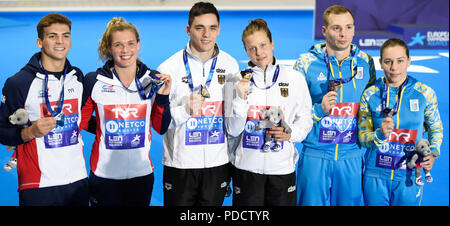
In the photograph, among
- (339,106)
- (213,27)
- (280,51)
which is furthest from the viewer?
(280,51)

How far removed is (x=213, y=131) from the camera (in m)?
4.37

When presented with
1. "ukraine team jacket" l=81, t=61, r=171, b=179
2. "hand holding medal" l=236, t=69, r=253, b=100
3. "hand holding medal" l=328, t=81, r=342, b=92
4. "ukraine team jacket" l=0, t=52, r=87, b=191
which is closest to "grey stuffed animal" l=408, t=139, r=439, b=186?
"hand holding medal" l=328, t=81, r=342, b=92

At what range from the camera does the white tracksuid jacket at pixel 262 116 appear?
4.36m

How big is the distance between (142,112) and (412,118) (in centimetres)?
243

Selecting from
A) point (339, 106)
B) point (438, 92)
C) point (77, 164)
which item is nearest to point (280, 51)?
point (438, 92)

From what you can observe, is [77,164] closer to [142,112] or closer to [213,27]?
[142,112]

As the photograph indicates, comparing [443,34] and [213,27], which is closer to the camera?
[213,27]

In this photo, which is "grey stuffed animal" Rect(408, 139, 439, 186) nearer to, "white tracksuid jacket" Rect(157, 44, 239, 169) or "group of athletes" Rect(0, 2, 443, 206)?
"group of athletes" Rect(0, 2, 443, 206)

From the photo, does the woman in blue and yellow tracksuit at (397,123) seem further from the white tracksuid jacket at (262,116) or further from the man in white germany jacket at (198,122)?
the man in white germany jacket at (198,122)

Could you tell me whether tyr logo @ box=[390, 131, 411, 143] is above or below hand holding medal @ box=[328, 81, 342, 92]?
below

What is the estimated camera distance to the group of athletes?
4.04 m

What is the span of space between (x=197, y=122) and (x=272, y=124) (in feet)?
2.16

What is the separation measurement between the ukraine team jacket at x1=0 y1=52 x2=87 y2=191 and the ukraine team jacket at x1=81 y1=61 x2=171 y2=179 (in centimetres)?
15

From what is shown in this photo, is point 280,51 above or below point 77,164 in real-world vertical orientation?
above
